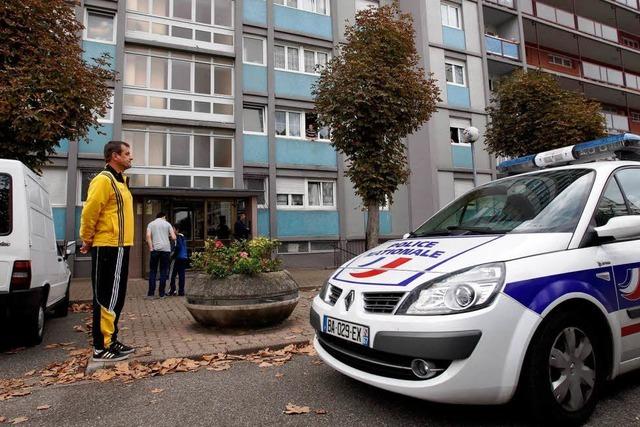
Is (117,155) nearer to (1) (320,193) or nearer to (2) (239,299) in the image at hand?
(2) (239,299)

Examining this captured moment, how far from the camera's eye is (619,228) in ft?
9.58

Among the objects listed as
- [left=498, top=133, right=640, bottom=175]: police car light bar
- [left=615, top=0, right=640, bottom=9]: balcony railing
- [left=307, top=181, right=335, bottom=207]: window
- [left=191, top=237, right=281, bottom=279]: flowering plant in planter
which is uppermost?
[left=615, top=0, right=640, bottom=9]: balcony railing

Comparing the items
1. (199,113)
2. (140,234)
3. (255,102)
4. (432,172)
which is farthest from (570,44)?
(140,234)

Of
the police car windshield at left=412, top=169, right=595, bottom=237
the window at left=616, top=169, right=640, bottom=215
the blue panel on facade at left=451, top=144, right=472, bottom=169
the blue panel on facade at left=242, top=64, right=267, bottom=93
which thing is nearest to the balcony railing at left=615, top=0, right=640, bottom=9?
the blue panel on facade at left=451, top=144, right=472, bottom=169

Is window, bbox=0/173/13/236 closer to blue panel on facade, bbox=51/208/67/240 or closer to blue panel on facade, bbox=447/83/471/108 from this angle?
blue panel on facade, bbox=51/208/67/240

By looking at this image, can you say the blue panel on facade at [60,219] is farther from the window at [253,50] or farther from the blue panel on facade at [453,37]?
the blue panel on facade at [453,37]

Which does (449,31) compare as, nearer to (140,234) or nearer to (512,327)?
(140,234)

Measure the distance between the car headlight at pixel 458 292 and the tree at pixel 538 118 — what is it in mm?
13593

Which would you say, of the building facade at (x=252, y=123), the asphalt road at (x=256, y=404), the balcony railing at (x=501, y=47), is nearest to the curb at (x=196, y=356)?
the asphalt road at (x=256, y=404)

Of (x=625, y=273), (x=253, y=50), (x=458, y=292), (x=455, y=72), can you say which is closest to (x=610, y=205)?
(x=625, y=273)

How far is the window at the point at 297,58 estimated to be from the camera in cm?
1831

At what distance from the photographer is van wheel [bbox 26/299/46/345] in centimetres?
510

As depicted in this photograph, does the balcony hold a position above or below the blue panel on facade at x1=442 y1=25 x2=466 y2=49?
below

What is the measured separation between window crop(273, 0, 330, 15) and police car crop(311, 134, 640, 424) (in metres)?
17.8
